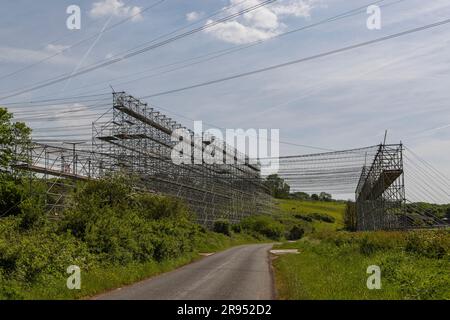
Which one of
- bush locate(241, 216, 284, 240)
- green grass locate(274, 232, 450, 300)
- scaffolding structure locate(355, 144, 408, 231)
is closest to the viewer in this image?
green grass locate(274, 232, 450, 300)

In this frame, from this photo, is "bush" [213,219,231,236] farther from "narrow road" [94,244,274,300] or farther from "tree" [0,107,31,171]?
"narrow road" [94,244,274,300]

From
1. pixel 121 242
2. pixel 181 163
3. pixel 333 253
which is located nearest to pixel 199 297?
pixel 121 242

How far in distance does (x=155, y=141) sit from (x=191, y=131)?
1147 centimetres

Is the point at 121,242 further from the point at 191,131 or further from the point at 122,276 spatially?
the point at 191,131

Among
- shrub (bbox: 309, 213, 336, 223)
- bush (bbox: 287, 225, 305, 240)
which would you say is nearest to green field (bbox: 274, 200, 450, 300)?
bush (bbox: 287, 225, 305, 240)

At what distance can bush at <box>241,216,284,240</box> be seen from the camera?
9157 cm

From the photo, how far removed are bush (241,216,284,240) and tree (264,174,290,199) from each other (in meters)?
15.5

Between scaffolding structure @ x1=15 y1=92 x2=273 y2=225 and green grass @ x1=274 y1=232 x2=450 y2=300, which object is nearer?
green grass @ x1=274 y1=232 x2=450 y2=300

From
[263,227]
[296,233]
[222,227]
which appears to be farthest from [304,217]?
[222,227]

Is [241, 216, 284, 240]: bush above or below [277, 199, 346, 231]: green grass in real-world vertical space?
below

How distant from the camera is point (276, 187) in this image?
148250mm

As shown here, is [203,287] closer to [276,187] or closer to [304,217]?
[304,217]

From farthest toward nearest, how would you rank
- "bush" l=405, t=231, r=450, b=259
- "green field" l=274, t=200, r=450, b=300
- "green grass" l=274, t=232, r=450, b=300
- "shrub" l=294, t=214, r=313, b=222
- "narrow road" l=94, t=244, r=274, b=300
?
"shrub" l=294, t=214, r=313, b=222
"bush" l=405, t=231, r=450, b=259
"narrow road" l=94, t=244, r=274, b=300
"green field" l=274, t=200, r=450, b=300
"green grass" l=274, t=232, r=450, b=300
